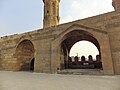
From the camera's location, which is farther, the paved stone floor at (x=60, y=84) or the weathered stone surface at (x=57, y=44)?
the weathered stone surface at (x=57, y=44)

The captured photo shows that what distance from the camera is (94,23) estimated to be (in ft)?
32.9

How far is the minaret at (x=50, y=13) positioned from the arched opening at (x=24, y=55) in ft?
35.6

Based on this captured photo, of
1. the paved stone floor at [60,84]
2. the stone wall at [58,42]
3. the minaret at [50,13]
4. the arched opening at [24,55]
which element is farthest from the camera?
the minaret at [50,13]

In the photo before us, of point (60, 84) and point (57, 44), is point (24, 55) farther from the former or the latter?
point (60, 84)

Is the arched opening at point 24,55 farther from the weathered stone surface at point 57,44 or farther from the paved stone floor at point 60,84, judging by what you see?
the paved stone floor at point 60,84

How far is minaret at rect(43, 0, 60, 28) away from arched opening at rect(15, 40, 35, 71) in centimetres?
1085

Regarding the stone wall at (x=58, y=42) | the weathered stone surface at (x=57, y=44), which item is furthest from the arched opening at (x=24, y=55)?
the stone wall at (x=58, y=42)

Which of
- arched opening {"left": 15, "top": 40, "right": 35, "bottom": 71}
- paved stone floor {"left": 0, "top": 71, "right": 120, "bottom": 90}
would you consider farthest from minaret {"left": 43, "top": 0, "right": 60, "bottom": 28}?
paved stone floor {"left": 0, "top": 71, "right": 120, "bottom": 90}

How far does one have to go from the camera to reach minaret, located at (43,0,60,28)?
25.7 m

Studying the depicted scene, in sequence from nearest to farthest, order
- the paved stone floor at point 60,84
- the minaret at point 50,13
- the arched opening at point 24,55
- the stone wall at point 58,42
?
the paved stone floor at point 60,84
the stone wall at point 58,42
the arched opening at point 24,55
the minaret at point 50,13

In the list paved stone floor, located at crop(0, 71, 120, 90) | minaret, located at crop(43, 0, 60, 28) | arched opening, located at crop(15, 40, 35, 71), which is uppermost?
minaret, located at crop(43, 0, 60, 28)

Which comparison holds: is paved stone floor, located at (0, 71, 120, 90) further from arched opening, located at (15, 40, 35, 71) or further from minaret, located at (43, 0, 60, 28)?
minaret, located at (43, 0, 60, 28)

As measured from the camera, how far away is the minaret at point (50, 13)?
84.3 ft

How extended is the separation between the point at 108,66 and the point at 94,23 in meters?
3.85
